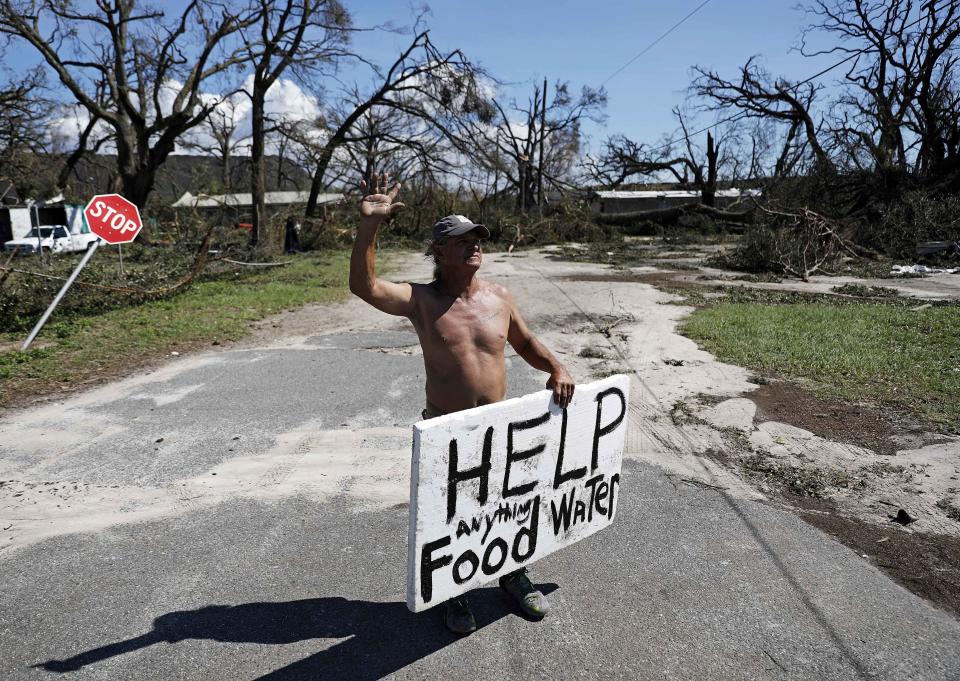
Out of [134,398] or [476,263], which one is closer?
[476,263]

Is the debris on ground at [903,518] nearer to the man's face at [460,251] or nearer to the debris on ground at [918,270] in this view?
the man's face at [460,251]

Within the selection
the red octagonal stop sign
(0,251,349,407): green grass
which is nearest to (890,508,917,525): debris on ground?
(0,251,349,407): green grass

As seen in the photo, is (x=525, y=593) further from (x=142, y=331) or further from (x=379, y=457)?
(x=142, y=331)

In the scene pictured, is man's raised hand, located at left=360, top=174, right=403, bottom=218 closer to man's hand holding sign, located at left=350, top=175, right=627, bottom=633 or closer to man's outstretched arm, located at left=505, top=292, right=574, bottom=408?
man's hand holding sign, located at left=350, top=175, right=627, bottom=633

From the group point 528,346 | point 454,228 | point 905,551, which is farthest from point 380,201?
point 905,551

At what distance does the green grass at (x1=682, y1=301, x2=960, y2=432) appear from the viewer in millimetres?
6203

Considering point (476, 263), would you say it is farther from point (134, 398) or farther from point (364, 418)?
point (134, 398)

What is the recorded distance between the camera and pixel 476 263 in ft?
9.51

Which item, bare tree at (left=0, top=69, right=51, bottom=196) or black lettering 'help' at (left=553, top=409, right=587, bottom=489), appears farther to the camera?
bare tree at (left=0, top=69, right=51, bottom=196)

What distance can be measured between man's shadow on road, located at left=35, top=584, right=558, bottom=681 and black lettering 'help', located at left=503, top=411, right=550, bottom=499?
25.0 inches

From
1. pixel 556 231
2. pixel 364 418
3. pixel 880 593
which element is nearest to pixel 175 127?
pixel 556 231

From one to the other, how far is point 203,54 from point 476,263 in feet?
→ 73.1

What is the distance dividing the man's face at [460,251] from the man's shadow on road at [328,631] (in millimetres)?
1553

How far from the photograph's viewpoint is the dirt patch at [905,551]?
3216 mm
